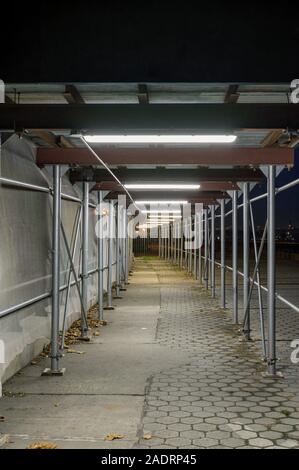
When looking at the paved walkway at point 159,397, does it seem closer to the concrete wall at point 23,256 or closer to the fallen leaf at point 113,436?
the fallen leaf at point 113,436

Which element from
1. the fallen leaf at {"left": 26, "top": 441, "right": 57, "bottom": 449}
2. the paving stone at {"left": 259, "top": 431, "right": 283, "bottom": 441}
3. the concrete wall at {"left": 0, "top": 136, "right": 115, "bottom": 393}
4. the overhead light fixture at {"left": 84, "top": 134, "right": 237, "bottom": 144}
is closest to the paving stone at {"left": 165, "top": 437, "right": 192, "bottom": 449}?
the paving stone at {"left": 259, "top": 431, "right": 283, "bottom": 441}

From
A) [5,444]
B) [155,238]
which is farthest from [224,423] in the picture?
[155,238]

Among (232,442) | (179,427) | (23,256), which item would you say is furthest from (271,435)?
(23,256)

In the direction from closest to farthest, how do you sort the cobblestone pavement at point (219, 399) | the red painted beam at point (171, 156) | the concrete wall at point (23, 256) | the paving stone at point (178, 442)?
1. the paving stone at point (178, 442)
2. the cobblestone pavement at point (219, 399)
3. the concrete wall at point (23, 256)
4. the red painted beam at point (171, 156)

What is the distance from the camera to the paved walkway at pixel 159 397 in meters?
4.34

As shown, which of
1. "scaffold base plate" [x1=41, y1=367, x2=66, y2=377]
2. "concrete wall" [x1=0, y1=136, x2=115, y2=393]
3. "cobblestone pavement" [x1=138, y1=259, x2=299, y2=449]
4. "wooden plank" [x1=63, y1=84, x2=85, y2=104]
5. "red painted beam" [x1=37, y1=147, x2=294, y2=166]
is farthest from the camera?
"scaffold base plate" [x1=41, y1=367, x2=66, y2=377]

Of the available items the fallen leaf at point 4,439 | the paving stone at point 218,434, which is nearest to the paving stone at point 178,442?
the paving stone at point 218,434

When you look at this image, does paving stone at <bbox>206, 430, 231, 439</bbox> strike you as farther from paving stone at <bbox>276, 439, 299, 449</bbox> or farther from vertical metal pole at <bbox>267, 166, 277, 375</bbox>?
vertical metal pole at <bbox>267, 166, 277, 375</bbox>

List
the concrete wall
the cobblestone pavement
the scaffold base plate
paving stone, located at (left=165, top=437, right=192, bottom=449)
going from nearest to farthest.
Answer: paving stone, located at (left=165, top=437, right=192, bottom=449) < the cobblestone pavement < the concrete wall < the scaffold base plate

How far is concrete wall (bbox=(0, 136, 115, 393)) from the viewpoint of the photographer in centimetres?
602

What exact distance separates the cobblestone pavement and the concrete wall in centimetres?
182

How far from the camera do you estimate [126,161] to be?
269 inches

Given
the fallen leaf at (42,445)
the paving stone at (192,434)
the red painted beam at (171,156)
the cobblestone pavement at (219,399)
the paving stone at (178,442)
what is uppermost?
the red painted beam at (171,156)
